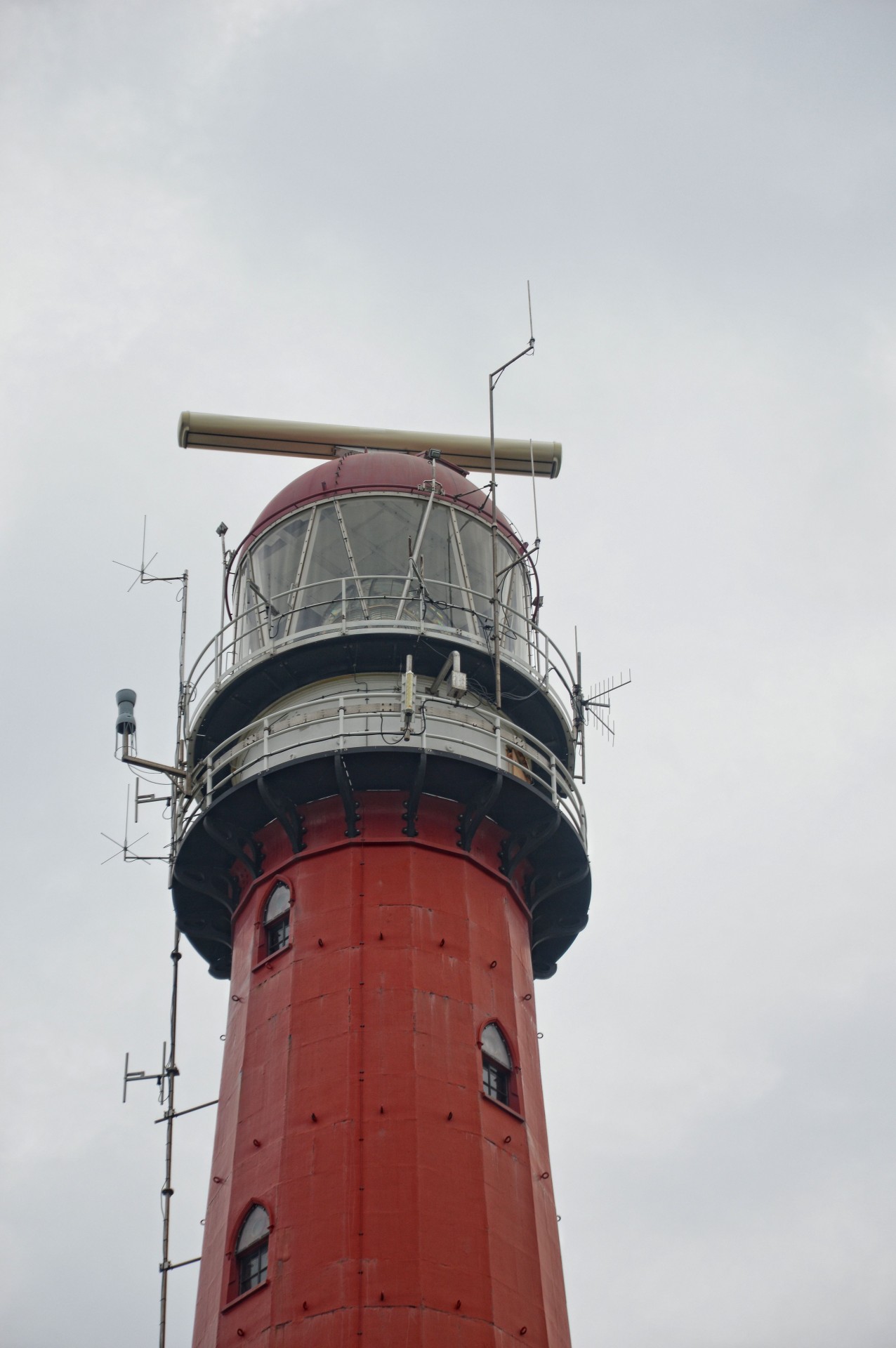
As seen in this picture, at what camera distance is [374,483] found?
32.7 meters

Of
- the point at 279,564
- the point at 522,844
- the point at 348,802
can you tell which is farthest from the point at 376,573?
the point at 522,844

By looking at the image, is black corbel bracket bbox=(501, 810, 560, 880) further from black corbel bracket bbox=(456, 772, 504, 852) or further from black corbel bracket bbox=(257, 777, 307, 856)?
black corbel bracket bbox=(257, 777, 307, 856)

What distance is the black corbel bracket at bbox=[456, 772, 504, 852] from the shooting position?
1105 inches

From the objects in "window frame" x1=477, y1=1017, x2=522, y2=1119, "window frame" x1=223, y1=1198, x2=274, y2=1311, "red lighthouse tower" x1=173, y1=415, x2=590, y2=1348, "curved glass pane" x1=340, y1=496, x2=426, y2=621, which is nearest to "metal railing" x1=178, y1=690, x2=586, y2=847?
"red lighthouse tower" x1=173, y1=415, x2=590, y2=1348

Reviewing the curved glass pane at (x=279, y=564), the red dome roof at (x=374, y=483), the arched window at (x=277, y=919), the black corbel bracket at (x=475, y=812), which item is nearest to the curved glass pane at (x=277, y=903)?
the arched window at (x=277, y=919)

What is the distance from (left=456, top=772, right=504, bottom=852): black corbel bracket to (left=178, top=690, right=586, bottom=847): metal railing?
0.35m

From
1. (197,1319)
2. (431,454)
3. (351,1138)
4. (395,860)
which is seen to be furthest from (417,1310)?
(431,454)

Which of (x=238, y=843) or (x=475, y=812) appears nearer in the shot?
(x=475, y=812)

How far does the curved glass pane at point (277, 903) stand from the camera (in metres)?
28.4

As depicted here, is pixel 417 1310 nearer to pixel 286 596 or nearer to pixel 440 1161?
pixel 440 1161

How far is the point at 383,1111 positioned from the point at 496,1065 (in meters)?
2.58

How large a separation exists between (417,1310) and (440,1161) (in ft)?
7.70

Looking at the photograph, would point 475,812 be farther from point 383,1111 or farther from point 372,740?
point 383,1111

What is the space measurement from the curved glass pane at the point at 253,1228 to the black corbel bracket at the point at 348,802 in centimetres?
647
